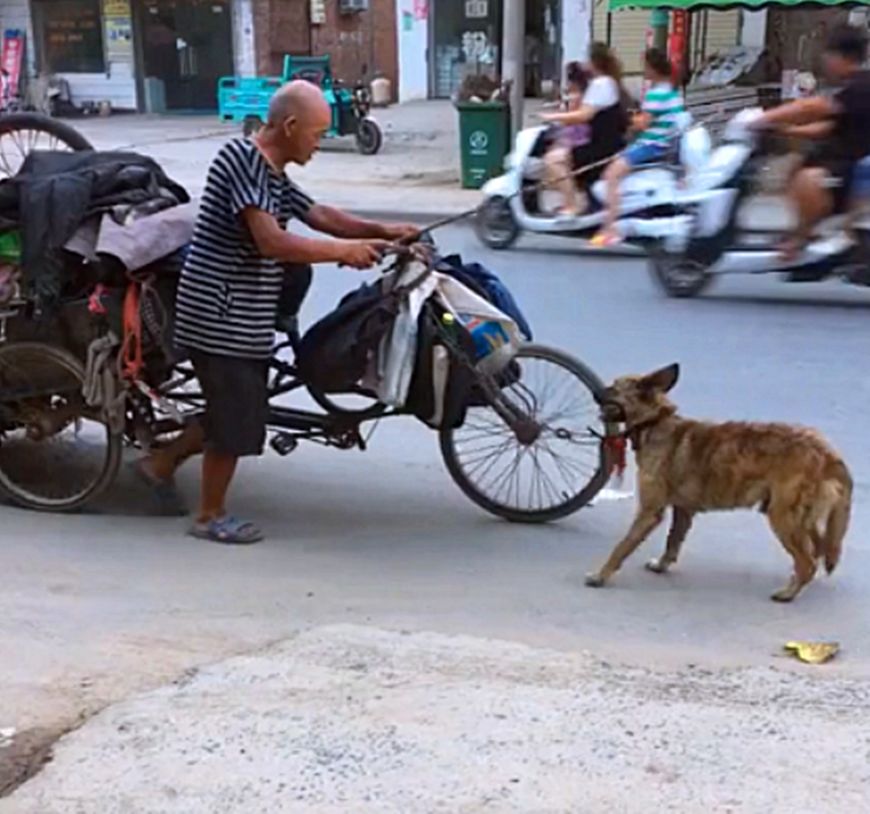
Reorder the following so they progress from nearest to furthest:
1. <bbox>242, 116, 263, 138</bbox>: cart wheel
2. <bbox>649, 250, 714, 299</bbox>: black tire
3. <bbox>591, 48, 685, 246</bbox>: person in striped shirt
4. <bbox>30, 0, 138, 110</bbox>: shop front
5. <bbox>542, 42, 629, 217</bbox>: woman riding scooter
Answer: <bbox>649, 250, 714, 299</bbox>: black tire → <bbox>591, 48, 685, 246</bbox>: person in striped shirt → <bbox>542, 42, 629, 217</bbox>: woman riding scooter → <bbox>242, 116, 263, 138</bbox>: cart wheel → <bbox>30, 0, 138, 110</bbox>: shop front

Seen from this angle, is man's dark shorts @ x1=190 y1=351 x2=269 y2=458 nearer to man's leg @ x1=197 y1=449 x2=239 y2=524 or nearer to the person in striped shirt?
man's leg @ x1=197 y1=449 x2=239 y2=524

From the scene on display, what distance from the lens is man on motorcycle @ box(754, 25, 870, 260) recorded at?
9.11 metres

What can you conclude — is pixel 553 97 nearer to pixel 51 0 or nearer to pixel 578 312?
pixel 51 0

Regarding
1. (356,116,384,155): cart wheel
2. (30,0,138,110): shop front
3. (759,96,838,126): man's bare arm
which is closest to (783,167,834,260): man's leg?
(759,96,838,126): man's bare arm

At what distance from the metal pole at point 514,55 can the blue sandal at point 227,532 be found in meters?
10.7

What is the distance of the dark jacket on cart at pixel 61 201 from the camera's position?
16.7 ft

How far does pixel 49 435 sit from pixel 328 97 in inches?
576

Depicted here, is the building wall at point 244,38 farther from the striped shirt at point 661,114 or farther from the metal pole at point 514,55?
the striped shirt at point 661,114

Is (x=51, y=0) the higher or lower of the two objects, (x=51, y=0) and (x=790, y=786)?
the higher

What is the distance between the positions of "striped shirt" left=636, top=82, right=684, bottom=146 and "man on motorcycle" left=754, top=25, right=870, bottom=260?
1.56m

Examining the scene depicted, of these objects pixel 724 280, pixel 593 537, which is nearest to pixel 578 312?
pixel 724 280

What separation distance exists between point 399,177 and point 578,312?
8804 millimetres

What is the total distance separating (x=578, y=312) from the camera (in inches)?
360

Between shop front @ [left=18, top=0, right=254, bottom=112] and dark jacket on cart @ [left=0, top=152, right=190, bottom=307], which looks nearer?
dark jacket on cart @ [left=0, top=152, right=190, bottom=307]
